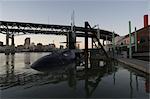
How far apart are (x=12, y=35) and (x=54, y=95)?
118 metres

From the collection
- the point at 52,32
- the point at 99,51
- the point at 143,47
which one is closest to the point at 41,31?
the point at 52,32

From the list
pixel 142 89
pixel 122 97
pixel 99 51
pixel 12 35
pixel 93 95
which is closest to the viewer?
pixel 122 97

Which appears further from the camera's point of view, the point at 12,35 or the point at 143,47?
the point at 12,35

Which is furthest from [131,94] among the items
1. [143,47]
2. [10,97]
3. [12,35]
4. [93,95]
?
[12,35]

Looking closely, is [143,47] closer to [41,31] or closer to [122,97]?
[122,97]

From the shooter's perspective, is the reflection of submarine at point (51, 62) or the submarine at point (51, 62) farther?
the reflection of submarine at point (51, 62)

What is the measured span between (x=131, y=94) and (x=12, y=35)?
120 metres

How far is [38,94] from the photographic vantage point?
12.6m

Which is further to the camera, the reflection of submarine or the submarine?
the reflection of submarine

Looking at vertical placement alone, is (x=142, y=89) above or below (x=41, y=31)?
below

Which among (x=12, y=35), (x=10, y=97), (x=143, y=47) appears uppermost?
(x=12, y=35)

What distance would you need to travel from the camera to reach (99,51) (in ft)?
186

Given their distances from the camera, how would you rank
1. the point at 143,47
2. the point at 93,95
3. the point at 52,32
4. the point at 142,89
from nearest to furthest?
the point at 93,95, the point at 142,89, the point at 143,47, the point at 52,32

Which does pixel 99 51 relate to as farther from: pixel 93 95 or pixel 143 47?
pixel 93 95
